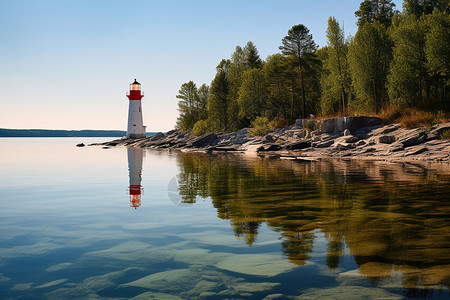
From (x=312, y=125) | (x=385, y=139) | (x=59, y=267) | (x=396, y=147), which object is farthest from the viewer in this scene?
(x=312, y=125)

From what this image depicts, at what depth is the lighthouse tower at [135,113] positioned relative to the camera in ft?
233

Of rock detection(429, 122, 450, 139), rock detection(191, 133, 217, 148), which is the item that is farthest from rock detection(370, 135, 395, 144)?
rock detection(191, 133, 217, 148)

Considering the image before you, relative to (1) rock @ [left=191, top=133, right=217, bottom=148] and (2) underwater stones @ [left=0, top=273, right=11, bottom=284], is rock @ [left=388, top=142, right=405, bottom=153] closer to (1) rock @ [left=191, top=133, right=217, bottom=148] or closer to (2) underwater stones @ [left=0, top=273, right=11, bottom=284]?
(2) underwater stones @ [left=0, top=273, right=11, bottom=284]

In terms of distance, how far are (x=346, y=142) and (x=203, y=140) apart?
25411mm

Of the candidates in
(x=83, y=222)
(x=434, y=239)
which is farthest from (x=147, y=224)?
(x=434, y=239)

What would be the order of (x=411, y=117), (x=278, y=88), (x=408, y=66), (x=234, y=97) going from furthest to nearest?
(x=234, y=97), (x=278, y=88), (x=408, y=66), (x=411, y=117)

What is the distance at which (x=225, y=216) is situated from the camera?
8.48m

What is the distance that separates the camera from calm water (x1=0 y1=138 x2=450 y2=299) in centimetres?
434

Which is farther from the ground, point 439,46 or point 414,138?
point 439,46

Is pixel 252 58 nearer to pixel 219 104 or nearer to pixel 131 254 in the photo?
pixel 219 104

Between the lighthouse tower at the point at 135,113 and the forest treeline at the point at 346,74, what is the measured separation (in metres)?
10.0

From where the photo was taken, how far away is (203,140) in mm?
53625

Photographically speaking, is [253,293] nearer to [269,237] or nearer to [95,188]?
[269,237]

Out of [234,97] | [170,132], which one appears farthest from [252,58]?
[170,132]
